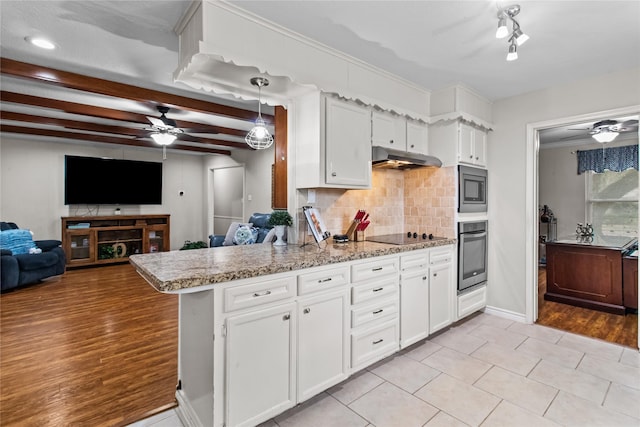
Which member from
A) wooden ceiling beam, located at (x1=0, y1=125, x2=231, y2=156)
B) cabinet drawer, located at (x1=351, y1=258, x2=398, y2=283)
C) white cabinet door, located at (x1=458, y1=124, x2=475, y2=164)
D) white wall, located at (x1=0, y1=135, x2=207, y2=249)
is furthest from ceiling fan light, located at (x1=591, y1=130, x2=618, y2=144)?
white wall, located at (x1=0, y1=135, x2=207, y2=249)

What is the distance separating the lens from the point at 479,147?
3.51 meters

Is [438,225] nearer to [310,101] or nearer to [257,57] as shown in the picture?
[310,101]

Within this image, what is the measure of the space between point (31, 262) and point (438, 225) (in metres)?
5.73

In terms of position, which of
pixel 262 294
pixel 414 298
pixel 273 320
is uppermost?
pixel 262 294

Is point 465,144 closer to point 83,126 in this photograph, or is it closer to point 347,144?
point 347,144

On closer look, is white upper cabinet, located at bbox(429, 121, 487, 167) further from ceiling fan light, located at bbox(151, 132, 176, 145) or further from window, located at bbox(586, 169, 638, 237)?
window, located at bbox(586, 169, 638, 237)

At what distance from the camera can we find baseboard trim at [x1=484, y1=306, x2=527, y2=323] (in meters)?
3.41

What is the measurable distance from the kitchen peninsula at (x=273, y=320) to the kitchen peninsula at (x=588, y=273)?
113 inches

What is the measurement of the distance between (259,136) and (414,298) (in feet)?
6.20

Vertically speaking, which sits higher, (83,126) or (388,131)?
(83,126)

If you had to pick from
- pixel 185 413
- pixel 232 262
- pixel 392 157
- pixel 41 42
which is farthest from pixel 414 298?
pixel 41 42

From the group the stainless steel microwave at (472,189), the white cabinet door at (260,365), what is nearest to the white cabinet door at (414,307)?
the stainless steel microwave at (472,189)

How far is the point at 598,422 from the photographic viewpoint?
72.1 inches

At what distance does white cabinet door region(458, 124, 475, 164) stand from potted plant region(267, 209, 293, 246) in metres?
1.95
